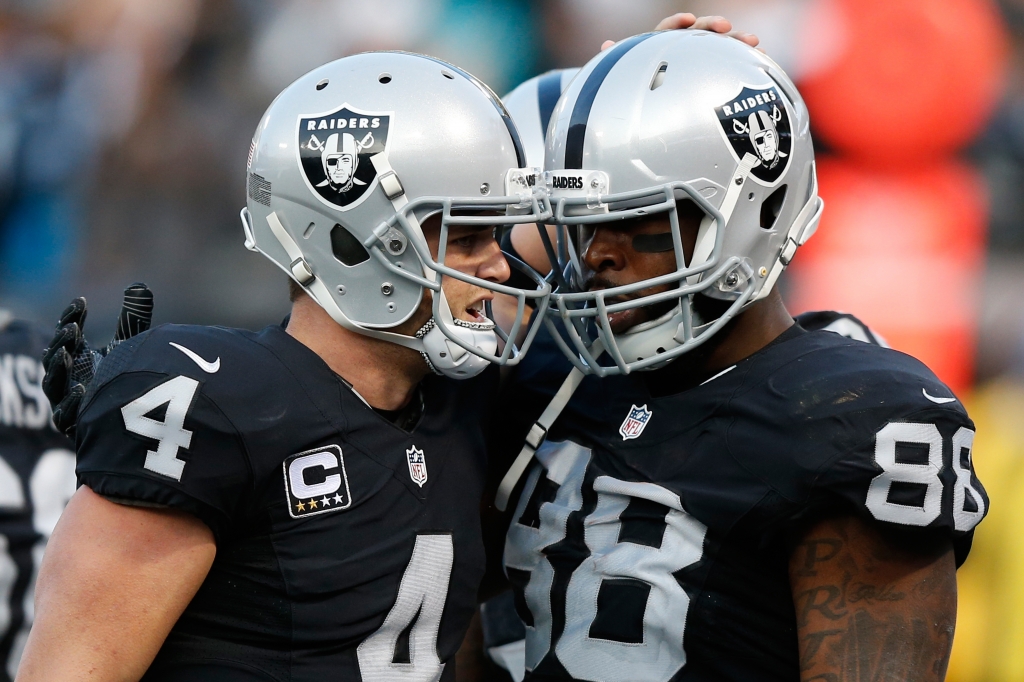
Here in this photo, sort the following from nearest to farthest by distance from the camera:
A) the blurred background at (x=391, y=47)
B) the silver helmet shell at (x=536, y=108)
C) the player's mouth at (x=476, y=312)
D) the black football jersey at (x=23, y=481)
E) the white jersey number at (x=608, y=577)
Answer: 1. the white jersey number at (x=608, y=577)
2. the player's mouth at (x=476, y=312)
3. the black football jersey at (x=23, y=481)
4. the silver helmet shell at (x=536, y=108)
5. the blurred background at (x=391, y=47)

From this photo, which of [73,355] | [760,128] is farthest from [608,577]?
[73,355]

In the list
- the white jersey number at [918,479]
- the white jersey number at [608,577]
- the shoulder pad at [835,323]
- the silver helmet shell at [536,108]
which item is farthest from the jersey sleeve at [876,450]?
the silver helmet shell at [536,108]

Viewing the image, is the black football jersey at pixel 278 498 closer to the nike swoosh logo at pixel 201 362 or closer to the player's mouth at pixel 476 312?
the nike swoosh logo at pixel 201 362

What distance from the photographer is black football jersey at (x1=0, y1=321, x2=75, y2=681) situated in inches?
98.7

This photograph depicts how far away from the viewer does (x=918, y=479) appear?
5.35 ft

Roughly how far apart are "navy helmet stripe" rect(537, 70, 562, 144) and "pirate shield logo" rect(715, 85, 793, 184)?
836 mm

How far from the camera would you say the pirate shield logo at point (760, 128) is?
6.15 feet

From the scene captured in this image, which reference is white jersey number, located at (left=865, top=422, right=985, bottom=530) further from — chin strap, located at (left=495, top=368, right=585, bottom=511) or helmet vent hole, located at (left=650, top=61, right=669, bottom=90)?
helmet vent hole, located at (left=650, top=61, right=669, bottom=90)

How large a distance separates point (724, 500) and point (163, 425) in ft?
2.90

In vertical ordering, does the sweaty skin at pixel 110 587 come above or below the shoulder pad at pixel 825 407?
below

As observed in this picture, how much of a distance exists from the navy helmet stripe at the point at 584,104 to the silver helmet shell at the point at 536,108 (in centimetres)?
61

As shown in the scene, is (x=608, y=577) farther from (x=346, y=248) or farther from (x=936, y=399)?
(x=346, y=248)

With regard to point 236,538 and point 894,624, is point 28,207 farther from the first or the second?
point 894,624

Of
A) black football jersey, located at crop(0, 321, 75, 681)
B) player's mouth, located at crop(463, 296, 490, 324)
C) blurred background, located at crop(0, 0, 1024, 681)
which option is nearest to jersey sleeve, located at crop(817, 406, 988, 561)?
player's mouth, located at crop(463, 296, 490, 324)
